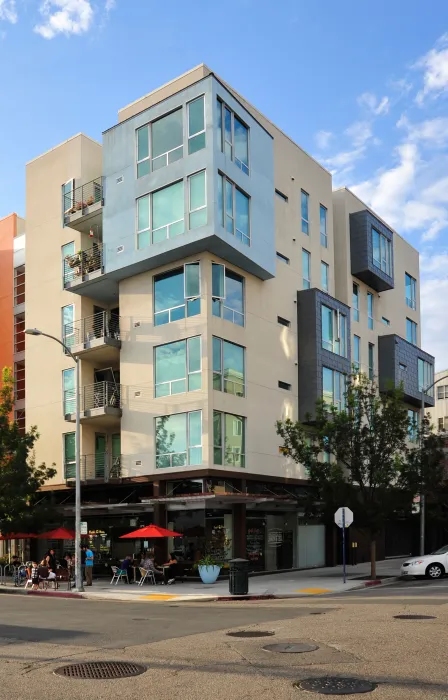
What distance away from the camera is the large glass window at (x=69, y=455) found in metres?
37.4

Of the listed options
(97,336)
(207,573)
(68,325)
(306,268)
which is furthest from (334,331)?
(207,573)

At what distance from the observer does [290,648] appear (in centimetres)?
1138

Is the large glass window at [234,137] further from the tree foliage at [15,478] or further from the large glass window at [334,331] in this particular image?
the tree foliage at [15,478]

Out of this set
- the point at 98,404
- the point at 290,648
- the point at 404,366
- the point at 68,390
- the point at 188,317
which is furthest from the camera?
the point at 404,366

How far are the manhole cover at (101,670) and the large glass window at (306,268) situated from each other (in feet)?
102

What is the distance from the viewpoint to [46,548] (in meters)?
40.2

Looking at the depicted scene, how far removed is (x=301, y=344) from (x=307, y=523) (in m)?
8.96

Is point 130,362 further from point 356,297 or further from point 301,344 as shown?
point 356,297

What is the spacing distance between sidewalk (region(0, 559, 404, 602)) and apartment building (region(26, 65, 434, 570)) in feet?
8.94

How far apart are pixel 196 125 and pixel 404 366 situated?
21800 mm

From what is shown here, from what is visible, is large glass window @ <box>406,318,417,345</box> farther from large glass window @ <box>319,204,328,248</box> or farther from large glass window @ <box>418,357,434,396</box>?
large glass window @ <box>319,204,328,248</box>

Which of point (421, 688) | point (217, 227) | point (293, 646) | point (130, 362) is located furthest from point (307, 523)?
point (421, 688)

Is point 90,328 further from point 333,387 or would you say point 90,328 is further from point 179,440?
point 333,387

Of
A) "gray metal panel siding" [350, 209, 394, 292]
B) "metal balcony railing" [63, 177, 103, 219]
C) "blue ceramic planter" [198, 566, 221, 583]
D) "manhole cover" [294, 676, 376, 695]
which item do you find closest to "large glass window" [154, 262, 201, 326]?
"metal balcony railing" [63, 177, 103, 219]
